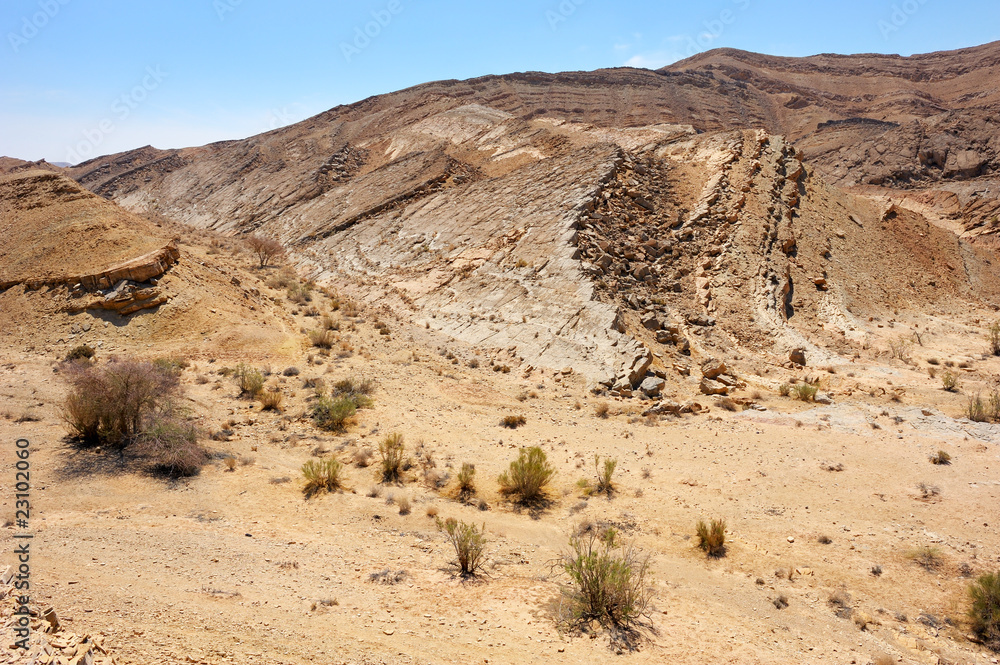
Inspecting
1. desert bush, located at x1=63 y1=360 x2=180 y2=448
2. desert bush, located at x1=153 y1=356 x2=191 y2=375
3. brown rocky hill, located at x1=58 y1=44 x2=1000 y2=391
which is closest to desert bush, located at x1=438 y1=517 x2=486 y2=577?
desert bush, located at x1=63 y1=360 x2=180 y2=448

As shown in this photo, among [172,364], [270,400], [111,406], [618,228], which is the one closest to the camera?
[111,406]

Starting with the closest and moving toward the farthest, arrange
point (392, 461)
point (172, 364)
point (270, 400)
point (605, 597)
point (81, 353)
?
1. point (605, 597)
2. point (392, 461)
3. point (270, 400)
4. point (172, 364)
5. point (81, 353)

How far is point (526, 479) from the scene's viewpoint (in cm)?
808

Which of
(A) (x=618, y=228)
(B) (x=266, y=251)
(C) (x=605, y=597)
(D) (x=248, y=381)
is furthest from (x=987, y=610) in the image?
(B) (x=266, y=251)

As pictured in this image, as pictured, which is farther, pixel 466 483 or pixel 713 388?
pixel 713 388

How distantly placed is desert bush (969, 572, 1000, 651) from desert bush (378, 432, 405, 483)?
6.92 m

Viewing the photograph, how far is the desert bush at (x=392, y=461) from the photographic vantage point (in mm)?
8648

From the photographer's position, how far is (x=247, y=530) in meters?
6.71

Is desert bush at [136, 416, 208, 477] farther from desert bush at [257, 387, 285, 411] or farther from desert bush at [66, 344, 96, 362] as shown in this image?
desert bush at [66, 344, 96, 362]

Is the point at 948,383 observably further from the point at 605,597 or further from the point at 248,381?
the point at 248,381

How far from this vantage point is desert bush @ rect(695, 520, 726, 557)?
6.64 m

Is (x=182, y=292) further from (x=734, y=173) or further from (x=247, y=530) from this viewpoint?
(x=734, y=173)

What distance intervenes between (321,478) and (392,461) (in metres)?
1.10

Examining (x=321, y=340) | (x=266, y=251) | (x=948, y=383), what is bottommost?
(x=948, y=383)
